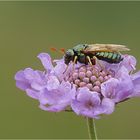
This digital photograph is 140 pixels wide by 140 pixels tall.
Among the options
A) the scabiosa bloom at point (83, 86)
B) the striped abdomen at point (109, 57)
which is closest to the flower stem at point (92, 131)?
the scabiosa bloom at point (83, 86)

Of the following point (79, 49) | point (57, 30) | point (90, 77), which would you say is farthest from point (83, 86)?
point (57, 30)

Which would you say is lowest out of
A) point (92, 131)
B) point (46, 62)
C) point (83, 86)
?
point (92, 131)

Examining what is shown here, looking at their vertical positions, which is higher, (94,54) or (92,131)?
(94,54)

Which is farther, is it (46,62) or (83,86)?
(46,62)

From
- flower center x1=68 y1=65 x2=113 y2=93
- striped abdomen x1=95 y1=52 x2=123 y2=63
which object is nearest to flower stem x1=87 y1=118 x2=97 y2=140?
flower center x1=68 y1=65 x2=113 y2=93

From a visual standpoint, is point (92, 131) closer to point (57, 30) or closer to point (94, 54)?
point (94, 54)

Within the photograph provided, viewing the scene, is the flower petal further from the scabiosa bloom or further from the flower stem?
the flower stem

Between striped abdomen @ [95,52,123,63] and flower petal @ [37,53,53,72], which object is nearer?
striped abdomen @ [95,52,123,63]
